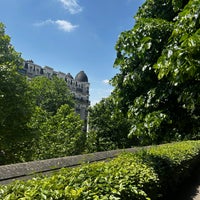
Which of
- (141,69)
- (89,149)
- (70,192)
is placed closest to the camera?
(70,192)

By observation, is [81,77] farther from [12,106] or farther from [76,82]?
[12,106]

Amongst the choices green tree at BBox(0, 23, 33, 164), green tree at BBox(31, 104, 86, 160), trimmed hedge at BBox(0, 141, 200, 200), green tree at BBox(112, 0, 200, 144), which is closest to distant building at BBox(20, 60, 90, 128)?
green tree at BBox(31, 104, 86, 160)

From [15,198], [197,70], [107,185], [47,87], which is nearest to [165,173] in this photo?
[107,185]

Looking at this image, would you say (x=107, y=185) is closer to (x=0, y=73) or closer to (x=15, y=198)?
(x=15, y=198)

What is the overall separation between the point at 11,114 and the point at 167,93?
11889 millimetres

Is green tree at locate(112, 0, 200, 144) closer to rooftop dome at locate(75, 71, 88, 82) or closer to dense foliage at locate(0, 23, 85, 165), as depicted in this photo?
dense foliage at locate(0, 23, 85, 165)

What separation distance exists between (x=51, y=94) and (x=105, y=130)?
39.7 feet

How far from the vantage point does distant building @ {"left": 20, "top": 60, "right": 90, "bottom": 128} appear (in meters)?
55.2

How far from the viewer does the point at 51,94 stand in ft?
115

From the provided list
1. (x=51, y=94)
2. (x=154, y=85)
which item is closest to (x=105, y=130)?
(x=51, y=94)

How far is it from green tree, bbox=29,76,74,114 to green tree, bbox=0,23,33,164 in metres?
17.0

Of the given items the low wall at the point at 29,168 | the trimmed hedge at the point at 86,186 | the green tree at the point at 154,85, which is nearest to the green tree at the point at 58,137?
the low wall at the point at 29,168

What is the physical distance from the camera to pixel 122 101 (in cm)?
669

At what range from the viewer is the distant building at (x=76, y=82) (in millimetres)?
55213
